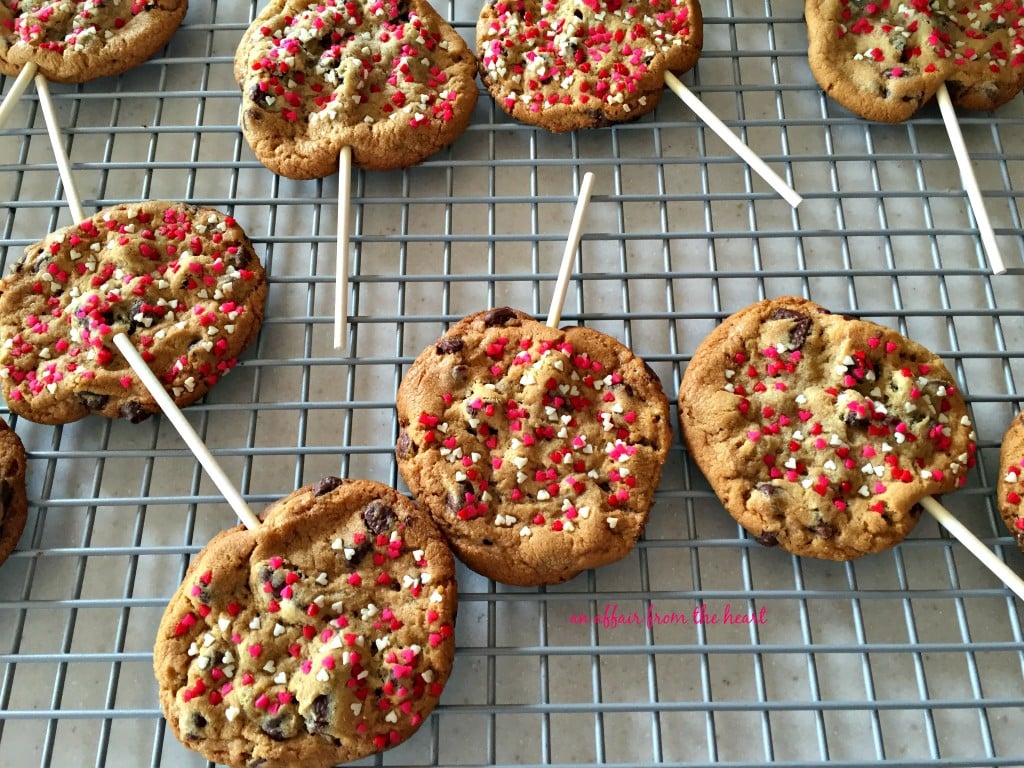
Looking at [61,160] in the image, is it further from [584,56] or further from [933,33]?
[933,33]

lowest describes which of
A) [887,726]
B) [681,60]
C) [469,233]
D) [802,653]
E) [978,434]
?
[887,726]

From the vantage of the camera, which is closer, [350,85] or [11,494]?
[11,494]

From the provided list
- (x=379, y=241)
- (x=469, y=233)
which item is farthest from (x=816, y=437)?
(x=379, y=241)

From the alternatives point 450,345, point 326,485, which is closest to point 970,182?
point 450,345

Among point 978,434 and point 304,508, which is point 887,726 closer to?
point 978,434

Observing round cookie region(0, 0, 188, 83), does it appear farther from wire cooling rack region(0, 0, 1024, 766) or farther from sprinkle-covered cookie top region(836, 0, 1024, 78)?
sprinkle-covered cookie top region(836, 0, 1024, 78)

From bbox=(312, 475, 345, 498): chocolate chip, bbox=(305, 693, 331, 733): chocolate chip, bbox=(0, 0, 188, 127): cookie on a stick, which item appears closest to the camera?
bbox=(305, 693, 331, 733): chocolate chip

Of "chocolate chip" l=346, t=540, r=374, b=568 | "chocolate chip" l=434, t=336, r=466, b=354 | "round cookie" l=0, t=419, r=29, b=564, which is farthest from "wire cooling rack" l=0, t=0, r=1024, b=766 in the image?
"chocolate chip" l=346, t=540, r=374, b=568
